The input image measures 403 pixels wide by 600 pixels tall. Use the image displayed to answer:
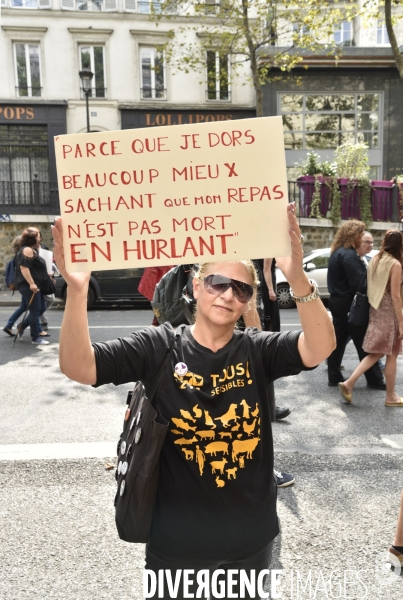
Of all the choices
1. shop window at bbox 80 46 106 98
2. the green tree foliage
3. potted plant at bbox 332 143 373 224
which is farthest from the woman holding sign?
shop window at bbox 80 46 106 98

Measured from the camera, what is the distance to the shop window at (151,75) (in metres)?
23.4

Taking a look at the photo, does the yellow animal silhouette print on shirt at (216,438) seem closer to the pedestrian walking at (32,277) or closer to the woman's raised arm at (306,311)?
the woman's raised arm at (306,311)

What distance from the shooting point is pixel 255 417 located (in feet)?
6.51

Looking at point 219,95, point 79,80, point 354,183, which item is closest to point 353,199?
point 354,183

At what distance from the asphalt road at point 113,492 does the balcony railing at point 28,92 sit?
19158 mm

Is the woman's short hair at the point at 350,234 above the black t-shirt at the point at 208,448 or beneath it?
above

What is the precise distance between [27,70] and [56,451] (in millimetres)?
21668

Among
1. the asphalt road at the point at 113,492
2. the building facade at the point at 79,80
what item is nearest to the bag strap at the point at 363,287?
the asphalt road at the point at 113,492

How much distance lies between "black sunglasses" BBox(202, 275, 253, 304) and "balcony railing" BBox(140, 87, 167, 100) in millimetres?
23011

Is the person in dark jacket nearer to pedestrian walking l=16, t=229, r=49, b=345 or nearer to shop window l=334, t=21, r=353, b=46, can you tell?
pedestrian walking l=16, t=229, r=49, b=345

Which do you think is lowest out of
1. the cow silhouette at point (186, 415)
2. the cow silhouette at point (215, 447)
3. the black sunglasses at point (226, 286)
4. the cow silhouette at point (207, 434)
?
the cow silhouette at point (215, 447)

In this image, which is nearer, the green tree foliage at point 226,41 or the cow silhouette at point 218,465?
the cow silhouette at point 218,465

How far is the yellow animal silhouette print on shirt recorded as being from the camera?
6.35 ft

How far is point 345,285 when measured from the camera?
6.57m
